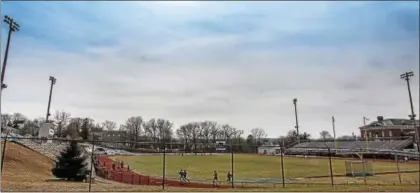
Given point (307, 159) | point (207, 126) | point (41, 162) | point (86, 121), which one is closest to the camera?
point (41, 162)

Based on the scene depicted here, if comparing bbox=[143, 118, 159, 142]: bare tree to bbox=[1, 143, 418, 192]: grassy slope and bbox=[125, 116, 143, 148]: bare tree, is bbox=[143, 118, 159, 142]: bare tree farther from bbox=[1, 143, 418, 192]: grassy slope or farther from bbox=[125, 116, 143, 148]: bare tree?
bbox=[1, 143, 418, 192]: grassy slope

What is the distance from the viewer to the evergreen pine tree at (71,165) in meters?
22.9

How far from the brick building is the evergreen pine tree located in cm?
10740

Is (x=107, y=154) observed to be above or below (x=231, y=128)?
below

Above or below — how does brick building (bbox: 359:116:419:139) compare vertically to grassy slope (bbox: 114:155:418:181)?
above

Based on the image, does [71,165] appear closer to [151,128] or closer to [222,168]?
[222,168]

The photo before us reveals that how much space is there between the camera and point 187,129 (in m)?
121

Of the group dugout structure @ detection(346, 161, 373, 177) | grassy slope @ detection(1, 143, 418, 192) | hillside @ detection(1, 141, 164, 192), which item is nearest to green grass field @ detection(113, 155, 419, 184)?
dugout structure @ detection(346, 161, 373, 177)

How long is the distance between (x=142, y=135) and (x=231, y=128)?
3042 centimetres

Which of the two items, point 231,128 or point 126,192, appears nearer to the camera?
point 126,192

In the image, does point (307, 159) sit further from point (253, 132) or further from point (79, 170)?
point (253, 132)

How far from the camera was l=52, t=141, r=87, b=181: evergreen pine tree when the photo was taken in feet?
75.0

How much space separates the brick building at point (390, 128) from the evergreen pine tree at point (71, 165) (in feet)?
352

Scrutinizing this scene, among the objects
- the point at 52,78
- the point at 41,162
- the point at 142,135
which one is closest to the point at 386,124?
the point at 142,135
